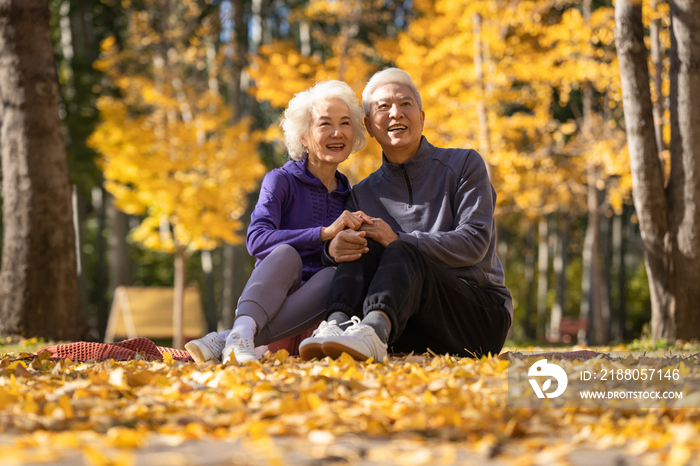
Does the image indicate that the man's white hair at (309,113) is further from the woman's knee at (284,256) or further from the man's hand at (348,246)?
the man's hand at (348,246)

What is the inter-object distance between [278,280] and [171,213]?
8924 mm

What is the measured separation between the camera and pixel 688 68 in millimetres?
5754

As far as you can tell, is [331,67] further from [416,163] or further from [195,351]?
[195,351]

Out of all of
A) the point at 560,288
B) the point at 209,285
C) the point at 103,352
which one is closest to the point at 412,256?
the point at 103,352

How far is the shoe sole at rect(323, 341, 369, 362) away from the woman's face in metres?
1.27

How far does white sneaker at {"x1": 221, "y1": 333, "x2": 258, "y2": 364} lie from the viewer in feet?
9.36

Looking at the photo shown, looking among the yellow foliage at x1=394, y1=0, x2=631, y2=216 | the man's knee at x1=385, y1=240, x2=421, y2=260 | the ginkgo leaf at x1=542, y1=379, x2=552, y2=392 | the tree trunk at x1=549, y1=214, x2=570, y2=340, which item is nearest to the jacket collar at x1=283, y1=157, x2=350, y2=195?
the man's knee at x1=385, y1=240, x2=421, y2=260

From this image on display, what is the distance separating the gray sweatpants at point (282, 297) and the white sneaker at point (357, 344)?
0.54 meters

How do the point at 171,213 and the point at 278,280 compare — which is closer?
the point at 278,280

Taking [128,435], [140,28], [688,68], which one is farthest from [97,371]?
[140,28]

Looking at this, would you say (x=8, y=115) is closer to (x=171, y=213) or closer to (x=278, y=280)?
(x=278, y=280)

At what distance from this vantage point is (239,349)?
2.91m

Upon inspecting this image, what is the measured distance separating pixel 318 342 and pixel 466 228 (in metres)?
1.00

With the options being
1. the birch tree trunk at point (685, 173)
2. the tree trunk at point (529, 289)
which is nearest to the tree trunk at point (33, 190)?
the birch tree trunk at point (685, 173)
